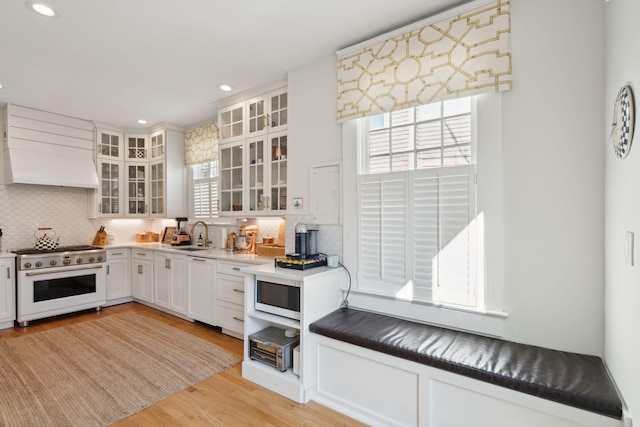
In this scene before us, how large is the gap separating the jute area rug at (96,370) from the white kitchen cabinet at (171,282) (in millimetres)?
331

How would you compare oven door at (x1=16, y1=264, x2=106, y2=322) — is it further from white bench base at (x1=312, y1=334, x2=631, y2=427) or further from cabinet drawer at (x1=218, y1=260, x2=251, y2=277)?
white bench base at (x1=312, y1=334, x2=631, y2=427)

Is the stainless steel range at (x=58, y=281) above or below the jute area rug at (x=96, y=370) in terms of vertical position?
above

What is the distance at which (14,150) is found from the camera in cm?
390

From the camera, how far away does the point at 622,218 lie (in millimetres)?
1371

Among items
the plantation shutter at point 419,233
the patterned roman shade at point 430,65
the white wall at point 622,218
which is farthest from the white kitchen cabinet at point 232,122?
the white wall at point 622,218

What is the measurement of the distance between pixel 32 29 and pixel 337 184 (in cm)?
263

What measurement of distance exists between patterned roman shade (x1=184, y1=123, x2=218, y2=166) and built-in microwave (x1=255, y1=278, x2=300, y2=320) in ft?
8.45

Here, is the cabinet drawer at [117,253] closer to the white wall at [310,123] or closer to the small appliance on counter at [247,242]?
the small appliance on counter at [247,242]

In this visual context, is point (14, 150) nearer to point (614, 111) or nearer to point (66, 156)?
point (66, 156)

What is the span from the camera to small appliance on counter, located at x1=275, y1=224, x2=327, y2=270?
8.25 feet

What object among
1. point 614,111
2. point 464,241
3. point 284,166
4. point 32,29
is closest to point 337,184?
point 284,166

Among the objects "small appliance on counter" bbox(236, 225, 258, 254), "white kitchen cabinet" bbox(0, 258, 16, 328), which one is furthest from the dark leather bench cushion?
"white kitchen cabinet" bbox(0, 258, 16, 328)

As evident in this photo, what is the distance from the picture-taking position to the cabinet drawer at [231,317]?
3.26 m

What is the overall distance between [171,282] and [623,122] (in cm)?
443
